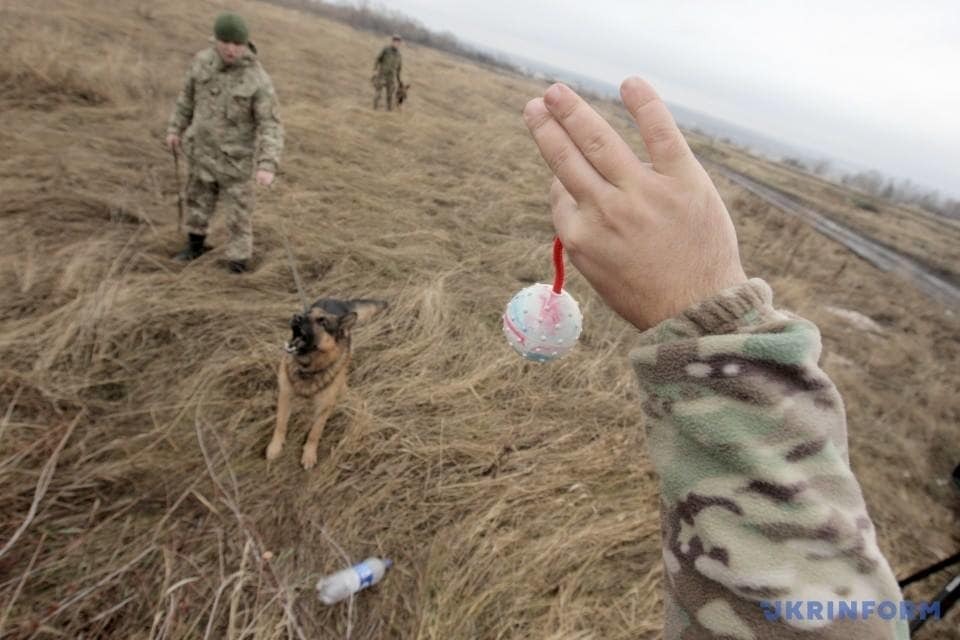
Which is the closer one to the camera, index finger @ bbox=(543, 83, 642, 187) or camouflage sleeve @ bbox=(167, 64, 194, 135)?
index finger @ bbox=(543, 83, 642, 187)

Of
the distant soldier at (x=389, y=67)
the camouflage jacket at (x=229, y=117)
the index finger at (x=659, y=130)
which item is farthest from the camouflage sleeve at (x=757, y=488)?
the distant soldier at (x=389, y=67)

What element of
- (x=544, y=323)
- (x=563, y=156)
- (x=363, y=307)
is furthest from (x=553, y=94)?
(x=363, y=307)

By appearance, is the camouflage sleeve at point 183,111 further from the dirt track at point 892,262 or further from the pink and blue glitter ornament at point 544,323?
the dirt track at point 892,262

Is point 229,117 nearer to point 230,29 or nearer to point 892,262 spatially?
point 230,29

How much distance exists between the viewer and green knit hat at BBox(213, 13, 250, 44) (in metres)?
3.40

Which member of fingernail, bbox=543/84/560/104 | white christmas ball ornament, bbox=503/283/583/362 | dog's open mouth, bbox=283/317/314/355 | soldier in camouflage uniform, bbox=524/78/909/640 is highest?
fingernail, bbox=543/84/560/104

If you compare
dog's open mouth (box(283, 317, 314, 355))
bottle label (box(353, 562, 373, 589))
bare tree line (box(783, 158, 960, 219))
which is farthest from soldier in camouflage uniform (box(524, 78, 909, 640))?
bare tree line (box(783, 158, 960, 219))

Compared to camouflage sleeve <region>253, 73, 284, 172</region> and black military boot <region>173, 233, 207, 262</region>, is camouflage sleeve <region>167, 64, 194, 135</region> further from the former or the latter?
black military boot <region>173, 233, 207, 262</region>

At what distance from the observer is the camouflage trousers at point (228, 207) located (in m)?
4.00

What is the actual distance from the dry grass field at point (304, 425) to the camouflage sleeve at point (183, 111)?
1.03m

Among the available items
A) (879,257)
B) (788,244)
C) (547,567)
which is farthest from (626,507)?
(879,257)

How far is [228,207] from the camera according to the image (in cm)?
405

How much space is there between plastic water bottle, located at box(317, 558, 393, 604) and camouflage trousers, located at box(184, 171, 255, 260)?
3.04 metres

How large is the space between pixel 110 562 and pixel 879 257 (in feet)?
63.9
